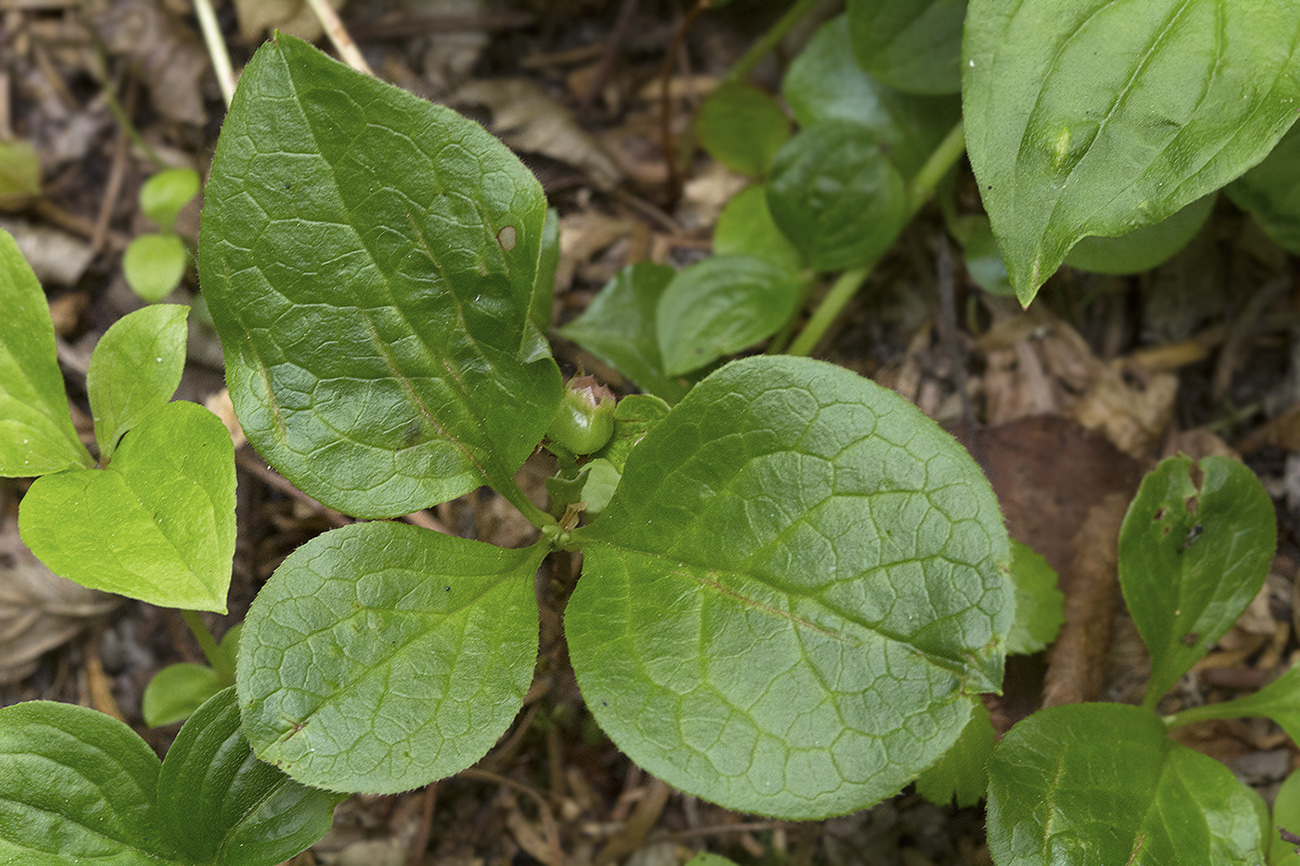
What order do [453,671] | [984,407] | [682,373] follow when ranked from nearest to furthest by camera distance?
[453,671]
[682,373]
[984,407]

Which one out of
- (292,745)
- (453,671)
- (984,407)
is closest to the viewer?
(292,745)

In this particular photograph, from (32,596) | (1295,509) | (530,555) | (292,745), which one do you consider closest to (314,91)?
(530,555)

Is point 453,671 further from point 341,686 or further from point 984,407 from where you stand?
point 984,407

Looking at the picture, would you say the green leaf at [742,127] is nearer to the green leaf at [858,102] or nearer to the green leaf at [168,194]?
the green leaf at [858,102]

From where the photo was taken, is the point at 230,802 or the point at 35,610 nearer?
the point at 230,802

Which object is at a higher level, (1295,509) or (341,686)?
(341,686)

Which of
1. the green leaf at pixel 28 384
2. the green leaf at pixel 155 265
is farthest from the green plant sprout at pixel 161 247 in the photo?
the green leaf at pixel 28 384

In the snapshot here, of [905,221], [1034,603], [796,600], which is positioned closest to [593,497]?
[796,600]

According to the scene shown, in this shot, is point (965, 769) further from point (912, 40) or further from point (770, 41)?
point (770, 41)
